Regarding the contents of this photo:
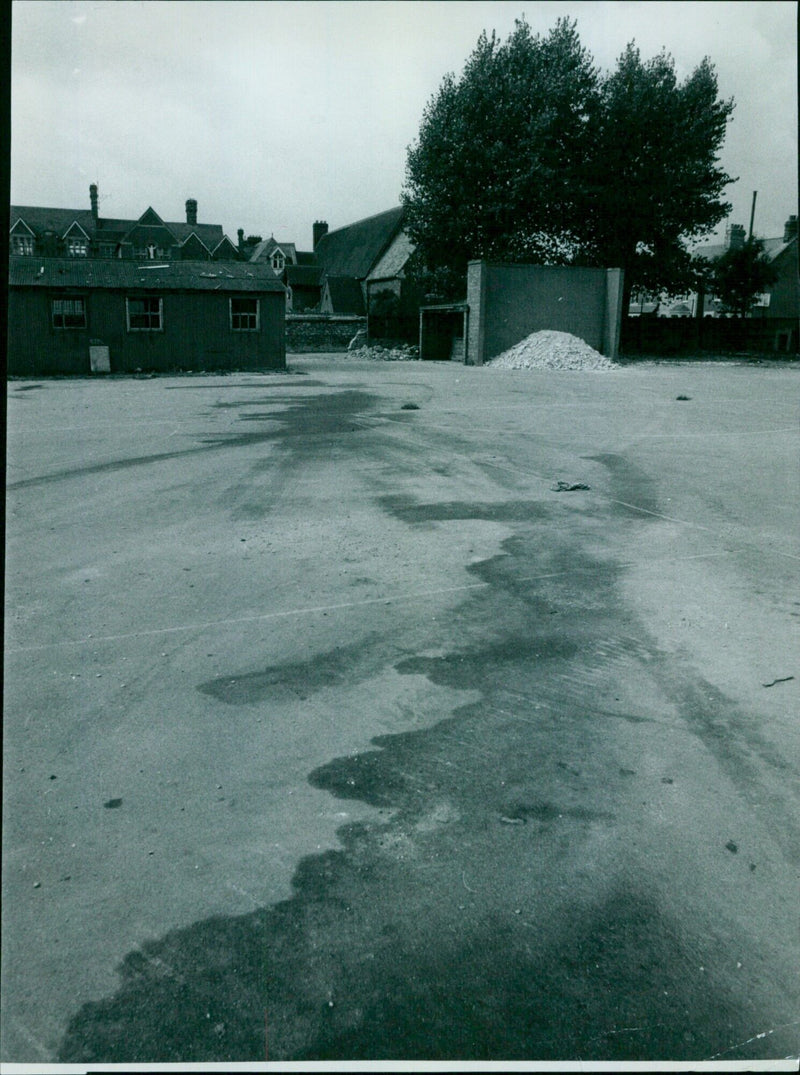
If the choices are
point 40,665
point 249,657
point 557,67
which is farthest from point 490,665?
point 557,67

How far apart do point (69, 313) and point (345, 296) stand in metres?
35.6

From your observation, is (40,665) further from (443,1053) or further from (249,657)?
(443,1053)

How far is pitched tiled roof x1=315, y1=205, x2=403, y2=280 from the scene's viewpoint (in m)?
60.6

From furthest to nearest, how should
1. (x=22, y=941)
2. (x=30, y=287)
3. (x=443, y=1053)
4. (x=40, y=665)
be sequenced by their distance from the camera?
(x=30, y=287) → (x=40, y=665) → (x=22, y=941) → (x=443, y=1053)

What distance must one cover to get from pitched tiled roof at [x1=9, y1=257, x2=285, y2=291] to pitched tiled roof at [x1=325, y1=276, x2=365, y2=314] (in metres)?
29.6

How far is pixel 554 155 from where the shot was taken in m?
39.5

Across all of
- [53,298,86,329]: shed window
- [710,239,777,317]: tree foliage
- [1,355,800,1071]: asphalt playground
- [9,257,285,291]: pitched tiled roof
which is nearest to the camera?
[1,355,800,1071]: asphalt playground

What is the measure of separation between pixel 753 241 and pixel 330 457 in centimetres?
4371

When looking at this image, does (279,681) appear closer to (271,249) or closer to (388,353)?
(388,353)

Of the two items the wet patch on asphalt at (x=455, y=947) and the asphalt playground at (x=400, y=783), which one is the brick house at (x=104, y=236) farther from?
the wet patch on asphalt at (x=455, y=947)

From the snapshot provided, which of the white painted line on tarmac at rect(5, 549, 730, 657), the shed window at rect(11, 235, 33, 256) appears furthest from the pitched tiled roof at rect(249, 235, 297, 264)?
the white painted line on tarmac at rect(5, 549, 730, 657)

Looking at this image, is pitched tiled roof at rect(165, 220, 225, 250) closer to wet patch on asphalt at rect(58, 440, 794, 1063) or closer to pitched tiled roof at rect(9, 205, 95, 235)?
pitched tiled roof at rect(9, 205, 95, 235)

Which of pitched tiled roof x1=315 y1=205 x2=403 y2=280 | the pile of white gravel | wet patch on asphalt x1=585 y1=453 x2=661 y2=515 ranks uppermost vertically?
pitched tiled roof x1=315 y1=205 x2=403 y2=280

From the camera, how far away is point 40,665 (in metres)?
4.85
